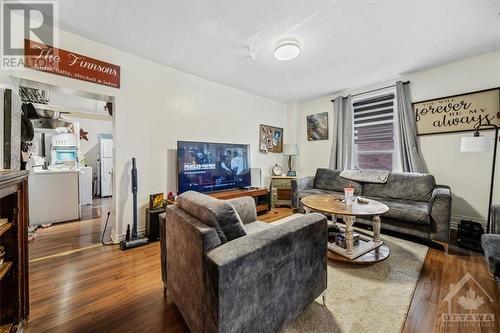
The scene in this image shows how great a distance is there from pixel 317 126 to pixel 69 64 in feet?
13.7

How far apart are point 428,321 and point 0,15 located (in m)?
4.20

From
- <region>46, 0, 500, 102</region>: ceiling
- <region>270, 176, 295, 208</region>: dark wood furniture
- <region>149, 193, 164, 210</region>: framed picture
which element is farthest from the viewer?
<region>270, 176, 295, 208</region>: dark wood furniture

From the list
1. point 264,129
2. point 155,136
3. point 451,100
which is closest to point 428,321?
point 451,100

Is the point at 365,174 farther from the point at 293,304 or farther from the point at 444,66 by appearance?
the point at 293,304

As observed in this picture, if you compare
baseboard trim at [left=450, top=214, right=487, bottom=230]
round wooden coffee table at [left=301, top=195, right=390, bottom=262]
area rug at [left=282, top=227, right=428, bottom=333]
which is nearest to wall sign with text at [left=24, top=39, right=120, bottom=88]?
round wooden coffee table at [left=301, top=195, right=390, bottom=262]

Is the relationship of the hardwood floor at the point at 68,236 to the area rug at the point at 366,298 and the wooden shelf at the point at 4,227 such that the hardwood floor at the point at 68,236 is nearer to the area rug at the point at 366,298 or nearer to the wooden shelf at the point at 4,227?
the wooden shelf at the point at 4,227

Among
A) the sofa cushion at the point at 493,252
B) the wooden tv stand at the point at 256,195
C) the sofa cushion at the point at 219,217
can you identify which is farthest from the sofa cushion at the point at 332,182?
the sofa cushion at the point at 219,217

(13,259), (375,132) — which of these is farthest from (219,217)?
(375,132)

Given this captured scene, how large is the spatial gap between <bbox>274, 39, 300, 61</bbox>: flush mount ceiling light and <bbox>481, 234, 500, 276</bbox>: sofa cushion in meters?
2.57

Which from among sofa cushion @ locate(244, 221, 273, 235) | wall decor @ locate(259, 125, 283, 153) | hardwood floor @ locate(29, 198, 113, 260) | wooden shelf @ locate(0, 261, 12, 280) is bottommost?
hardwood floor @ locate(29, 198, 113, 260)

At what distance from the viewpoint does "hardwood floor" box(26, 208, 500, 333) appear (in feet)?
4.26

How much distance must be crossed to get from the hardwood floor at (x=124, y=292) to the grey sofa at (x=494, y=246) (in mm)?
256

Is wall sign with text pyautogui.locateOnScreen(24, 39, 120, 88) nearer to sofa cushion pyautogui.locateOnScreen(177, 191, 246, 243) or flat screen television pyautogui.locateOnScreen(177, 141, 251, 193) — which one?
flat screen television pyautogui.locateOnScreen(177, 141, 251, 193)

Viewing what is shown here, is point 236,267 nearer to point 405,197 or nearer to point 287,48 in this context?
point 287,48
